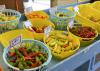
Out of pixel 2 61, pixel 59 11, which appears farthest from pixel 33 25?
pixel 2 61

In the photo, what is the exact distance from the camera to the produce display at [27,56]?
111cm

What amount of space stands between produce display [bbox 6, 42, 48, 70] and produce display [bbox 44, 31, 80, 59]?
82 millimetres

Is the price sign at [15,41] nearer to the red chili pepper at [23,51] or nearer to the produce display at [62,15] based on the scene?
the red chili pepper at [23,51]

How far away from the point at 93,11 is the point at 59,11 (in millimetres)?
369

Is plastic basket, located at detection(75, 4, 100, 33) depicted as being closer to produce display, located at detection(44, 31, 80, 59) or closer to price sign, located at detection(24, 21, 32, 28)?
produce display, located at detection(44, 31, 80, 59)

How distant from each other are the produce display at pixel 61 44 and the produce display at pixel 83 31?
3.2 inches

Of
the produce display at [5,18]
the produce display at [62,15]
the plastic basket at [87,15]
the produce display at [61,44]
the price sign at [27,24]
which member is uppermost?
the produce display at [5,18]

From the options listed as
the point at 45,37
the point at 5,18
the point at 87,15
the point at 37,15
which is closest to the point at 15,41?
the point at 45,37

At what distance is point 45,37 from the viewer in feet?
4.46

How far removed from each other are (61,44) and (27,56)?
0.95 ft

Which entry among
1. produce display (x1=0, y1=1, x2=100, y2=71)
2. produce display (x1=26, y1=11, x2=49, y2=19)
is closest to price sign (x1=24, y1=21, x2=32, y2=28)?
produce display (x1=0, y1=1, x2=100, y2=71)

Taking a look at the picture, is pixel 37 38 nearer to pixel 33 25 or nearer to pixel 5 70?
pixel 33 25

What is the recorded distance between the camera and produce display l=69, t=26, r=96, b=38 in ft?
4.92

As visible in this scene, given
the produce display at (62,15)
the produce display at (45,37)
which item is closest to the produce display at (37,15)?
the produce display at (45,37)
